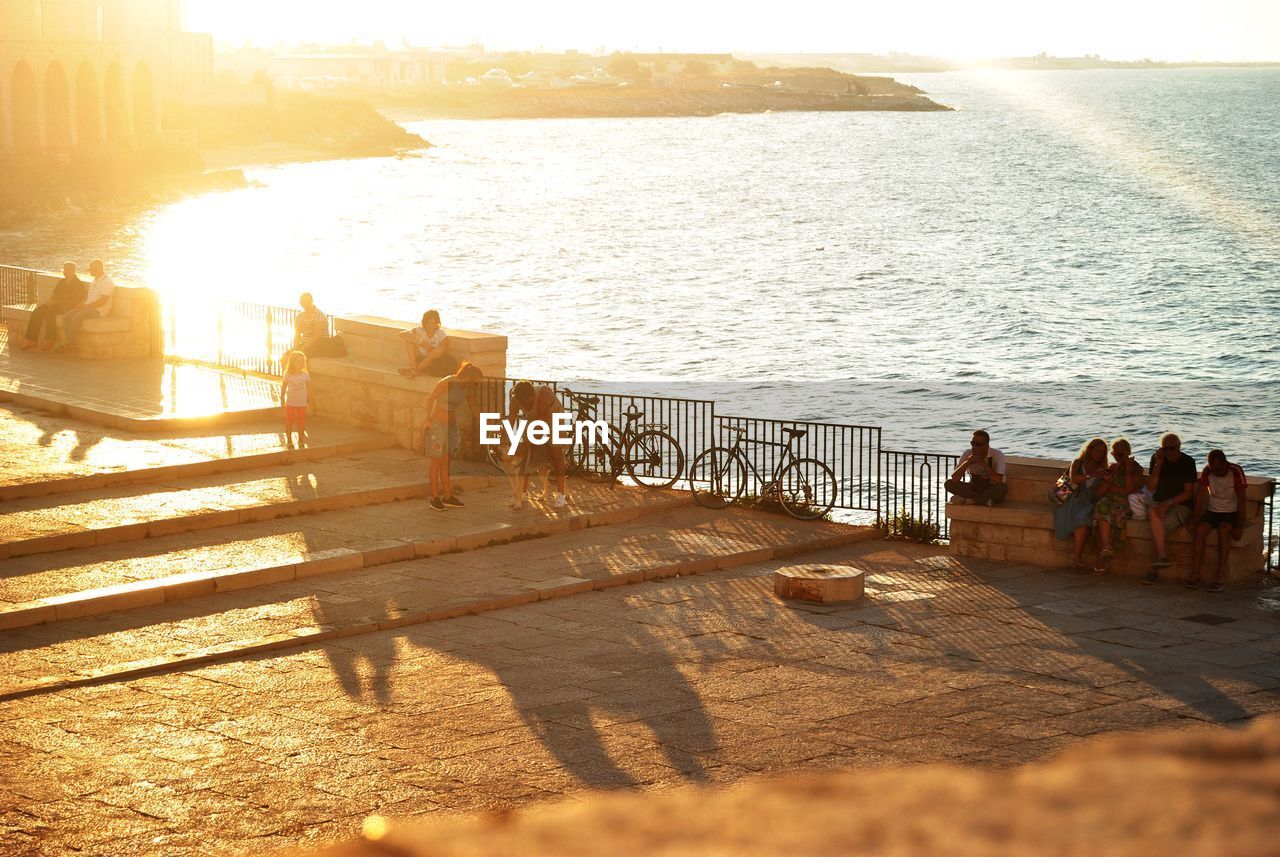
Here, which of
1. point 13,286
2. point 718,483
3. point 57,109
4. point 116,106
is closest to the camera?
point 718,483

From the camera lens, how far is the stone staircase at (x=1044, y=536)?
14.7 meters

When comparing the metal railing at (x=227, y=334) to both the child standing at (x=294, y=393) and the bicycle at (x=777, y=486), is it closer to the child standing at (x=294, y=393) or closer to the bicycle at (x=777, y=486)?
the child standing at (x=294, y=393)

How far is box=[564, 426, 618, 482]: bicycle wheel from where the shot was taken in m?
19.1

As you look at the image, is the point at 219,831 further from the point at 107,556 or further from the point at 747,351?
the point at 747,351

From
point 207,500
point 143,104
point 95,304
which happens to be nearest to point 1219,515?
point 207,500

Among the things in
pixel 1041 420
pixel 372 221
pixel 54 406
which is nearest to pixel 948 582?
pixel 54 406

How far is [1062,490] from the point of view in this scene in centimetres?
1538

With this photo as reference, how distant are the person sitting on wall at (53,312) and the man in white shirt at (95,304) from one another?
0.42 metres

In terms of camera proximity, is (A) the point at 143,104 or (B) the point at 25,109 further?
(A) the point at 143,104

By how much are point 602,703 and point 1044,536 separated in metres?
6.65

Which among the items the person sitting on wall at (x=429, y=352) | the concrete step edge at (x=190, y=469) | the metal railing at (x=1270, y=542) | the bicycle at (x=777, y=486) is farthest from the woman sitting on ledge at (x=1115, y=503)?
the concrete step edge at (x=190, y=469)

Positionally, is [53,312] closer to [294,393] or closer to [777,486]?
[294,393]

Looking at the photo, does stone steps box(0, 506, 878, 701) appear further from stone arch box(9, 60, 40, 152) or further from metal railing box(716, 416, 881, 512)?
stone arch box(9, 60, 40, 152)

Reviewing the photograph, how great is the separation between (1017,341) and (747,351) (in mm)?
11169
